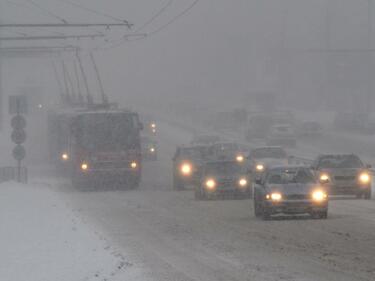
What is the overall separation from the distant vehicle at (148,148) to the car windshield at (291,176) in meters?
40.4

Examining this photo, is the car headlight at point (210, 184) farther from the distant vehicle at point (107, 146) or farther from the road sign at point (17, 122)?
the road sign at point (17, 122)

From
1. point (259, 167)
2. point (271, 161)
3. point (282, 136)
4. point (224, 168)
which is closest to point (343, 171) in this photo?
point (224, 168)

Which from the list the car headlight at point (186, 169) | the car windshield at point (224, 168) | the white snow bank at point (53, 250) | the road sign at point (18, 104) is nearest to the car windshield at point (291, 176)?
the white snow bank at point (53, 250)

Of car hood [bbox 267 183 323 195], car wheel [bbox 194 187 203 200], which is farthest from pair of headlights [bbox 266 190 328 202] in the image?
car wheel [bbox 194 187 203 200]

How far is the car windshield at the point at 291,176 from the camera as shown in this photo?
26.7 m

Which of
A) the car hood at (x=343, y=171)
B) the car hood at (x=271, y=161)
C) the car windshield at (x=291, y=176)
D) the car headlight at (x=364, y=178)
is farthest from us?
the car hood at (x=271, y=161)

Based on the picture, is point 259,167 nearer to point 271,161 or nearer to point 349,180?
point 271,161

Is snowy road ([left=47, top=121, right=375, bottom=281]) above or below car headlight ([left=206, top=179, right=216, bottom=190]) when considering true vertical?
below

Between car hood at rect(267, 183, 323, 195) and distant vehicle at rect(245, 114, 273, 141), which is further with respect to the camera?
distant vehicle at rect(245, 114, 273, 141)

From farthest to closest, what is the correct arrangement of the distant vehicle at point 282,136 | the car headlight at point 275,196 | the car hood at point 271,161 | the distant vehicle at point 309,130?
the distant vehicle at point 309,130, the distant vehicle at point 282,136, the car hood at point 271,161, the car headlight at point 275,196

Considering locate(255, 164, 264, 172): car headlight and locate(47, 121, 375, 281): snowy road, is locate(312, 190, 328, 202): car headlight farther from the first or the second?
locate(255, 164, 264, 172): car headlight

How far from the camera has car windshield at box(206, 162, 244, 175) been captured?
116 feet

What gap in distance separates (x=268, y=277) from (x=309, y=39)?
519 feet

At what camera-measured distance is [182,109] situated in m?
134
